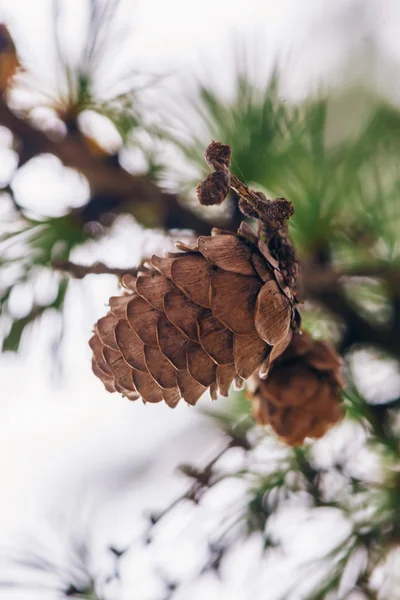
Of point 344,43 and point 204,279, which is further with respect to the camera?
point 344,43

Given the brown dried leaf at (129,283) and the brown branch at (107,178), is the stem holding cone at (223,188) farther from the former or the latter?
the brown branch at (107,178)

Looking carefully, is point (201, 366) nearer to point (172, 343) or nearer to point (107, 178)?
point (172, 343)

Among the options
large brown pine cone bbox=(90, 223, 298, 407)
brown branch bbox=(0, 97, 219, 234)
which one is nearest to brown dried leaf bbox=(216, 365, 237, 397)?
large brown pine cone bbox=(90, 223, 298, 407)

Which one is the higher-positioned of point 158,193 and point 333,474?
point 158,193

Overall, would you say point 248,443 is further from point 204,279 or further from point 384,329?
point 204,279

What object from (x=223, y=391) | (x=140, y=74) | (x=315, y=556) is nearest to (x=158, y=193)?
(x=140, y=74)

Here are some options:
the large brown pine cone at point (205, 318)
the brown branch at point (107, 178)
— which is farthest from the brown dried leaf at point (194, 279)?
the brown branch at point (107, 178)

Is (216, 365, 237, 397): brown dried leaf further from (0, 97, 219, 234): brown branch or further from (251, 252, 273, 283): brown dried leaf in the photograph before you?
(0, 97, 219, 234): brown branch
